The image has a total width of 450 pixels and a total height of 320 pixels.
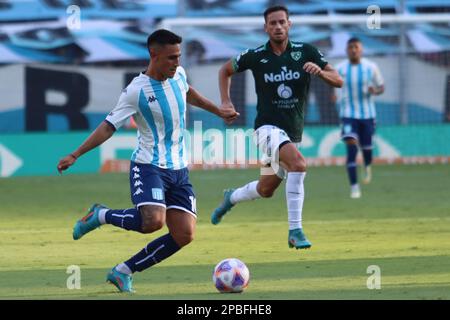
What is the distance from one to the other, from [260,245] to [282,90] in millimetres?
1843

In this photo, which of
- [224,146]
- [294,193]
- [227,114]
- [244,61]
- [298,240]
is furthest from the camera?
[224,146]

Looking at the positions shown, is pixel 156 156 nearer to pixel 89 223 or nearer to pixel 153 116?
pixel 153 116

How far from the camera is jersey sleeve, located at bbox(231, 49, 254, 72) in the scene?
479 inches

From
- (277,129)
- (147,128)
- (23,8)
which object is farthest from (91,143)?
(23,8)

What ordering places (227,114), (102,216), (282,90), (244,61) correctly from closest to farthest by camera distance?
(102,216) → (227,114) → (282,90) → (244,61)

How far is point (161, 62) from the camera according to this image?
385 inches

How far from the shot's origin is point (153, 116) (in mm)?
9766

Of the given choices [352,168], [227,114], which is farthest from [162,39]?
[352,168]

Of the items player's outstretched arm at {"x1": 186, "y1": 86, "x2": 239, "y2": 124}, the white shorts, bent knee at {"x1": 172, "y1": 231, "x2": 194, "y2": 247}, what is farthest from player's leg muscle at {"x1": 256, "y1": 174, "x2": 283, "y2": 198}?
bent knee at {"x1": 172, "y1": 231, "x2": 194, "y2": 247}

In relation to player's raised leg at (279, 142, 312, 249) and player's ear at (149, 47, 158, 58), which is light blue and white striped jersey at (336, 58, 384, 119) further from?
player's ear at (149, 47, 158, 58)

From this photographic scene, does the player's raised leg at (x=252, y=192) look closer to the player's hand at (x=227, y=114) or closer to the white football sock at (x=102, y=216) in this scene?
the player's hand at (x=227, y=114)

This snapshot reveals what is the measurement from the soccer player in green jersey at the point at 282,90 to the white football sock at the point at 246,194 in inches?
22.2

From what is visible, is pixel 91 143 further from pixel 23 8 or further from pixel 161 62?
pixel 23 8
